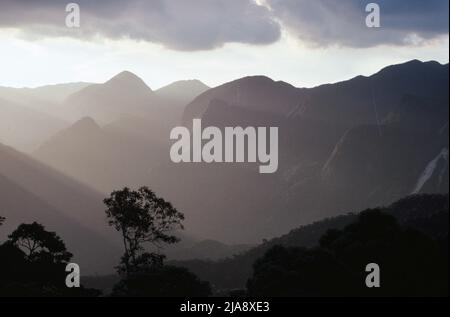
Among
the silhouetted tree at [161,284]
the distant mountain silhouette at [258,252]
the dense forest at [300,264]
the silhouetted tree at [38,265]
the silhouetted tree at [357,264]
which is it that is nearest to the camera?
the silhouetted tree at [357,264]

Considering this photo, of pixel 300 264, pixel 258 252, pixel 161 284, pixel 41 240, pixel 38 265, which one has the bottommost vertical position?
pixel 161 284

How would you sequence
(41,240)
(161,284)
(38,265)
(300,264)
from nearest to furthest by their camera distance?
1. (300,264)
2. (161,284)
3. (38,265)
4. (41,240)

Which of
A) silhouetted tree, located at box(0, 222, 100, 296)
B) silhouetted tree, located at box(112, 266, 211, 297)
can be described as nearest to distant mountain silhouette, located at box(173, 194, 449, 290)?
silhouetted tree, located at box(0, 222, 100, 296)

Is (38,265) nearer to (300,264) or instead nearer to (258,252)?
(300,264)

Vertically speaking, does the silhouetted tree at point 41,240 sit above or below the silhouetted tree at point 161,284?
above

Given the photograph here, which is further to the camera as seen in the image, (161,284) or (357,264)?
(161,284)

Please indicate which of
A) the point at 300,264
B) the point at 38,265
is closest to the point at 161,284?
the point at 300,264

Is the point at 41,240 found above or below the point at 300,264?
above

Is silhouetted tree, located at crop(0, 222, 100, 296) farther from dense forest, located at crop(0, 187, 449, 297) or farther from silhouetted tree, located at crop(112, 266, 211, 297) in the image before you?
silhouetted tree, located at crop(112, 266, 211, 297)

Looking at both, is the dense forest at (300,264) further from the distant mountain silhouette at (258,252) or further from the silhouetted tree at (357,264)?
the distant mountain silhouette at (258,252)

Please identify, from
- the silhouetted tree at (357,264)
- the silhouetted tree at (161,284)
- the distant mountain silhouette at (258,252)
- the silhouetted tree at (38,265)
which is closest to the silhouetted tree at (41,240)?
the silhouetted tree at (38,265)

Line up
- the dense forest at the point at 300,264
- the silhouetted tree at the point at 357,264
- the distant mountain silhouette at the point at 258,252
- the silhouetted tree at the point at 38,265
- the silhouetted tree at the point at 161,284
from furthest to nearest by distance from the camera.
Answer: the distant mountain silhouette at the point at 258,252, the silhouetted tree at the point at 38,265, the silhouetted tree at the point at 161,284, the dense forest at the point at 300,264, the silhouetted tree at the point at 357,264
